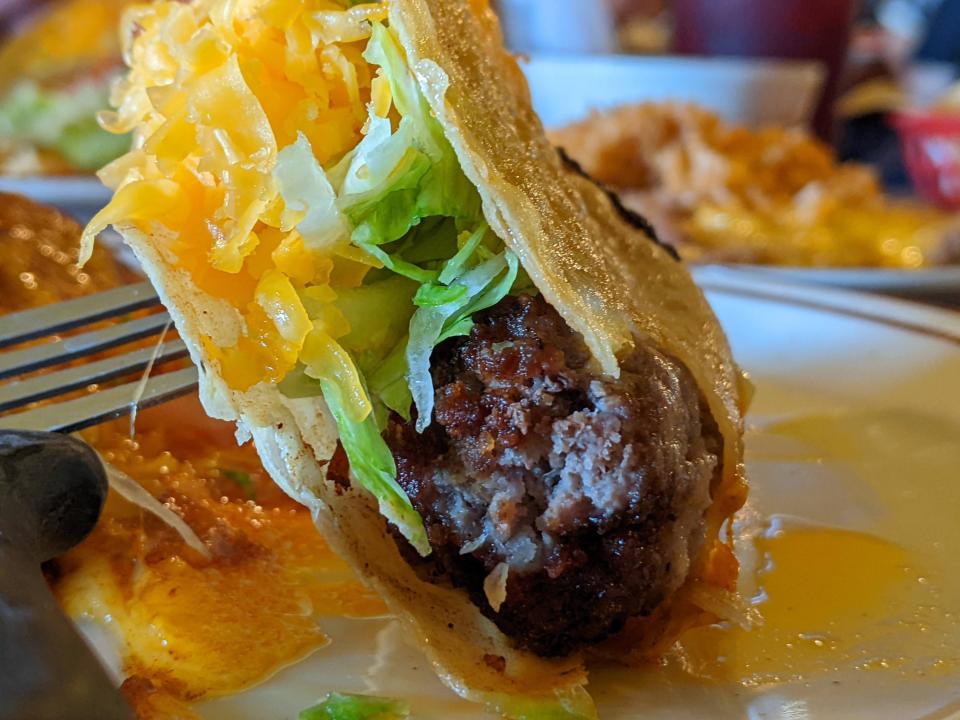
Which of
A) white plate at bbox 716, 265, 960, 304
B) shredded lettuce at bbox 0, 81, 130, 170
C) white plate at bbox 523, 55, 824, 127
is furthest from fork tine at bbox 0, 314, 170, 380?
white plate at bbox 523, 55, 824, 127

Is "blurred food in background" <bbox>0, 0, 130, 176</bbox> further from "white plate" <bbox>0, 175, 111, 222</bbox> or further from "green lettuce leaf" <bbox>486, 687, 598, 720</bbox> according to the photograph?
"green lettuce leaf" <bbox>486, 687, 598, 720</bbox>

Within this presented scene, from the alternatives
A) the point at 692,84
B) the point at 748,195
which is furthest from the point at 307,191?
the point at 692,84

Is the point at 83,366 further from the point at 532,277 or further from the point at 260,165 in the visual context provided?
the point at 532,277

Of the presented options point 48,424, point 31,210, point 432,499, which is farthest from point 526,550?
point 31,210

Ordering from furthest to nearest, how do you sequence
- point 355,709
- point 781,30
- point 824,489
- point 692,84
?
point 781,30
point 692,84
point 824,489
point 355,709

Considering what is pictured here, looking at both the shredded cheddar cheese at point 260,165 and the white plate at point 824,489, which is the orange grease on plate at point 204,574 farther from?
the shredded cheddar cheese at point 260,165

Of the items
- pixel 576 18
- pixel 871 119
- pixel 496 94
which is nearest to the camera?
pixel 496 94

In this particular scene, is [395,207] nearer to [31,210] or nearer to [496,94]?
[496,94]
